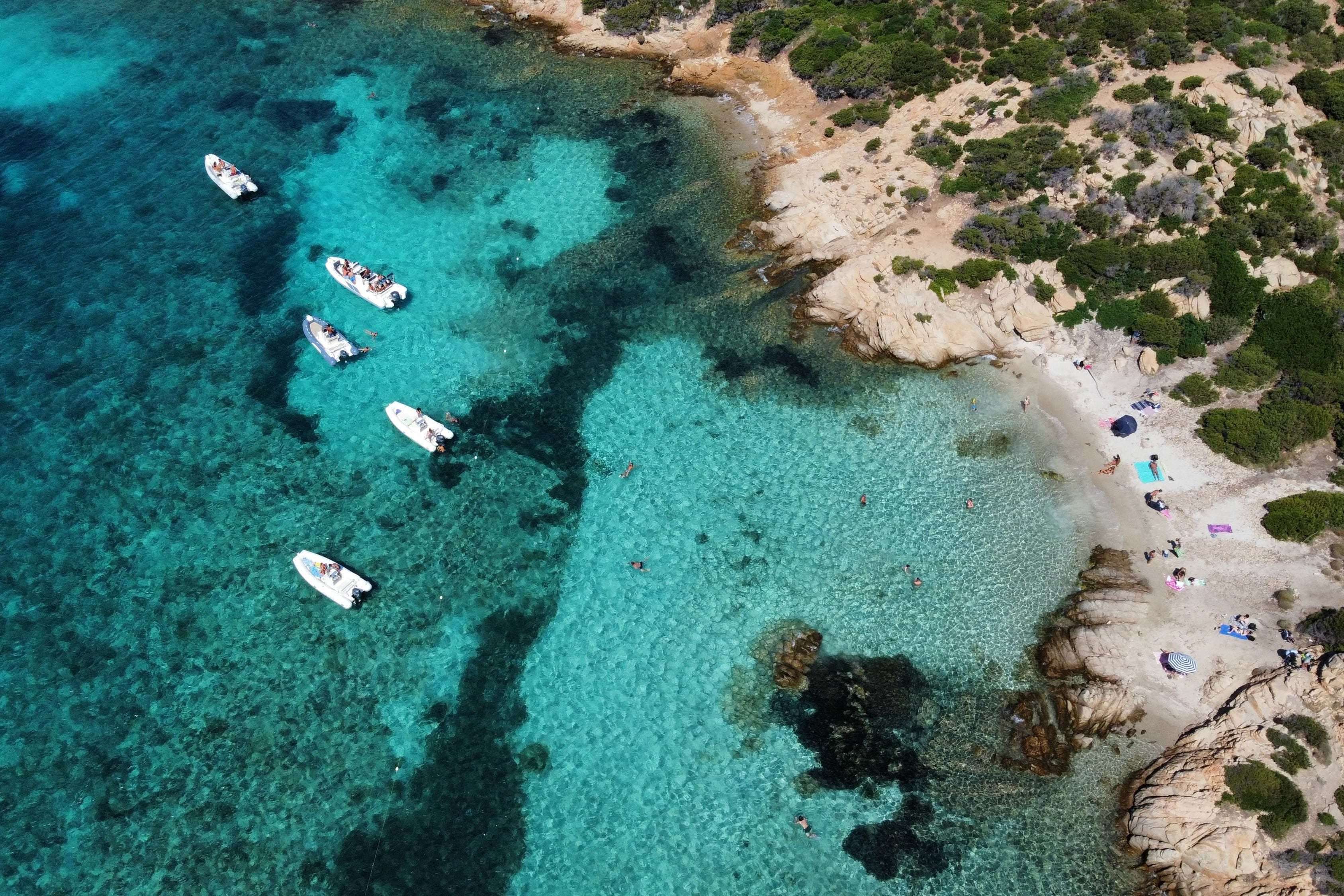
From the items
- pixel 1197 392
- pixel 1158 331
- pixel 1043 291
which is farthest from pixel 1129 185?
pixel 1197 392

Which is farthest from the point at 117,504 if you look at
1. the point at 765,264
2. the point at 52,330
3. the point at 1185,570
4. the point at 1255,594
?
the point at 1255,594

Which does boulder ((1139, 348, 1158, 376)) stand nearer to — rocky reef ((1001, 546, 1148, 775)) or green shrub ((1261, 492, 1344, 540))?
green shrub ((1261, 492, 1344, 540))

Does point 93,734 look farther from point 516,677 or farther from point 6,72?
point 6,72

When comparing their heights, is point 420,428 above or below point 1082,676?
above

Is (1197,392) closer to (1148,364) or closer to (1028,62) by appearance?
(1148,364)

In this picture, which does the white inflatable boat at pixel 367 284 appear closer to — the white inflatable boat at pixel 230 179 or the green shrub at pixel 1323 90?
the white inflatable boat at pixel 230 179

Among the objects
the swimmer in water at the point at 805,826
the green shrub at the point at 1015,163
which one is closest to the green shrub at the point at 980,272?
the green shrub at the point at 1015,163
